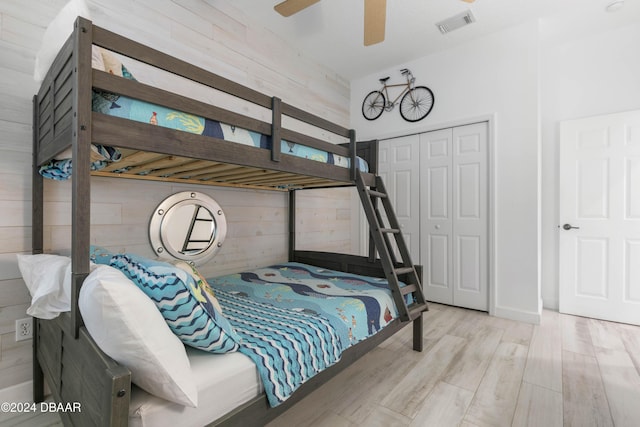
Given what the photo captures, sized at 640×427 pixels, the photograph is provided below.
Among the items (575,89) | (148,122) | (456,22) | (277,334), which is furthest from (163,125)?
(575,89)

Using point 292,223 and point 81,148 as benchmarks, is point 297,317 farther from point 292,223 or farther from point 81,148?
point 292,223

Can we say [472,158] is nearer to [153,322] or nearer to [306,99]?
[306,99]

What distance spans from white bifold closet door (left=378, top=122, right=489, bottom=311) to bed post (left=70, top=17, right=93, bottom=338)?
314cm

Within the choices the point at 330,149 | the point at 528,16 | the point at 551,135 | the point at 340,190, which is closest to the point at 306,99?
the point at 340,190

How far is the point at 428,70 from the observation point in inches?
135

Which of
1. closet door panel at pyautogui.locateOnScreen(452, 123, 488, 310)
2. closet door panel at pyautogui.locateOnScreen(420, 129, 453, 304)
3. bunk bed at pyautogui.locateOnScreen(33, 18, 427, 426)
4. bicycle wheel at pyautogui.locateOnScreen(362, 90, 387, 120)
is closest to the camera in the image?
bunk bed at pyautogui.locateOnScreen(33, 18, 427, 426)

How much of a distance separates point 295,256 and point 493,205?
2.01m

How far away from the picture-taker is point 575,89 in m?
3.07

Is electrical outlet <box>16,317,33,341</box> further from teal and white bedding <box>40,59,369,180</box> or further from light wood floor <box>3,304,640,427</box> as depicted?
teal and white bedding <box>40,59,369,180</box>

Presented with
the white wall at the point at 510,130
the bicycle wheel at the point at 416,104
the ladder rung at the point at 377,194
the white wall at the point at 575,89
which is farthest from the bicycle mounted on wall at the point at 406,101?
the ladder rung at the point at 377,194

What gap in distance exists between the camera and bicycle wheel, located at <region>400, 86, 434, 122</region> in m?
3.42

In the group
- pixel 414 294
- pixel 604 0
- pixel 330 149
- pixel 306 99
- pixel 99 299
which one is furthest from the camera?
pixel 306 99

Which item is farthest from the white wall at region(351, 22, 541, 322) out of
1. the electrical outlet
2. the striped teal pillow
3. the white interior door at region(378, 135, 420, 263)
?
the electrical outlet

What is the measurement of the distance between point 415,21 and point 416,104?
882 millimetres
